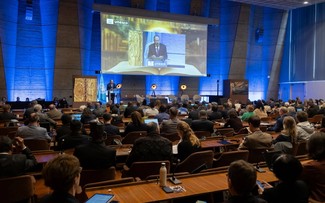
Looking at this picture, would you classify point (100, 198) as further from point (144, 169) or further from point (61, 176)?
point (144, 169)

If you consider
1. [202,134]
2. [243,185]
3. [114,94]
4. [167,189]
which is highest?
[114,94]

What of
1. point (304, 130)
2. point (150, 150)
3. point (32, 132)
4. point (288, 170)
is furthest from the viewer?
point (304, 130)

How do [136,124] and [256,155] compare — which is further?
[136,124]

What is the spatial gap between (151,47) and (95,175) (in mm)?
14067

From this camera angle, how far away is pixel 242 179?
2012mm

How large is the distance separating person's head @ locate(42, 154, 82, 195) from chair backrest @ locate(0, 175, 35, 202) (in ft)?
3.02

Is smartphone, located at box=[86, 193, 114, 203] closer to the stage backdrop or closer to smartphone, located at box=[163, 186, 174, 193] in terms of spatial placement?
smartphone, located at box=[163, 186, 174, 193]

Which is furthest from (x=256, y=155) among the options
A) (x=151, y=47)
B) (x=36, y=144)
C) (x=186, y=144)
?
(x=151, y=47)

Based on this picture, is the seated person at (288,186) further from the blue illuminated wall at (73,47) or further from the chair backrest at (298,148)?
the blue illuminated wall at (73,47)

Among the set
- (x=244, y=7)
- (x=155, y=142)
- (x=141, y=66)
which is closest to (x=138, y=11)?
(x=141, y=66)

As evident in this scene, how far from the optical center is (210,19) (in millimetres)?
18750

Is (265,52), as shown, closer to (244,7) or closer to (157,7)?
(244,7)

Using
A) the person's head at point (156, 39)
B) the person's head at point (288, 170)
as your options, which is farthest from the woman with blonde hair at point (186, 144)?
the person's head at point (156, 39)

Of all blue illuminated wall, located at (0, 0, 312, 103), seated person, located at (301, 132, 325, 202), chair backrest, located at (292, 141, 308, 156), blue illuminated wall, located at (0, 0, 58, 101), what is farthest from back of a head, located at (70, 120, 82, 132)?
blue illuminated wall, located at (0, 0, 58, 101)
